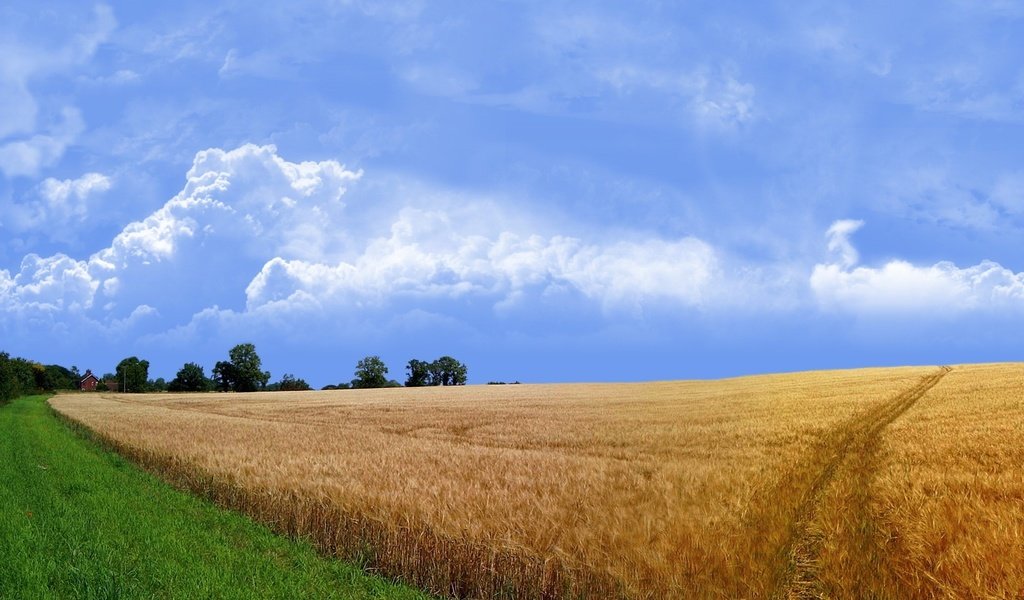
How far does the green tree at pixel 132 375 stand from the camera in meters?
127

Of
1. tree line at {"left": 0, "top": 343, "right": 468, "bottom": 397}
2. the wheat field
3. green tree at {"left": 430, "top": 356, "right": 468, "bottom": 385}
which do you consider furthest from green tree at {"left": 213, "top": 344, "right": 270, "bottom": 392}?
the wheat field

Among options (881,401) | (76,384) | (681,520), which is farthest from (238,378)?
(681,520)

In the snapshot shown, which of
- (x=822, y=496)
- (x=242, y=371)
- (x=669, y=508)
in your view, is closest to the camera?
(x=669, y=508)

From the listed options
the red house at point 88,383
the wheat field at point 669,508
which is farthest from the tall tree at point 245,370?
the wheat field at point 669,508

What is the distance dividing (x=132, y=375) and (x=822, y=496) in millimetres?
142836

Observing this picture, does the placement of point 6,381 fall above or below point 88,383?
above

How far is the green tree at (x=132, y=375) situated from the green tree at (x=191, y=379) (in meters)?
10.3

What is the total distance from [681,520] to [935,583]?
8.48 ft

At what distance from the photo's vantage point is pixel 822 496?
970 cm

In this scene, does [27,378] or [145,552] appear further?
[27,378]

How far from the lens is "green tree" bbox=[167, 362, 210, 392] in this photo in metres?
122

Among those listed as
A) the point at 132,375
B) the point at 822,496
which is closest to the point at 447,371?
the point at 132,375

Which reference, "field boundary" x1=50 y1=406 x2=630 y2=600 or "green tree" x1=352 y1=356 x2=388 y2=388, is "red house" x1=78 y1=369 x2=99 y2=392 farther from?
"field boundary" x1=50 y1=406 x2=630 y2=600

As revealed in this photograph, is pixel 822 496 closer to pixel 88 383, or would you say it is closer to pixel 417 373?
pixel 417 373
